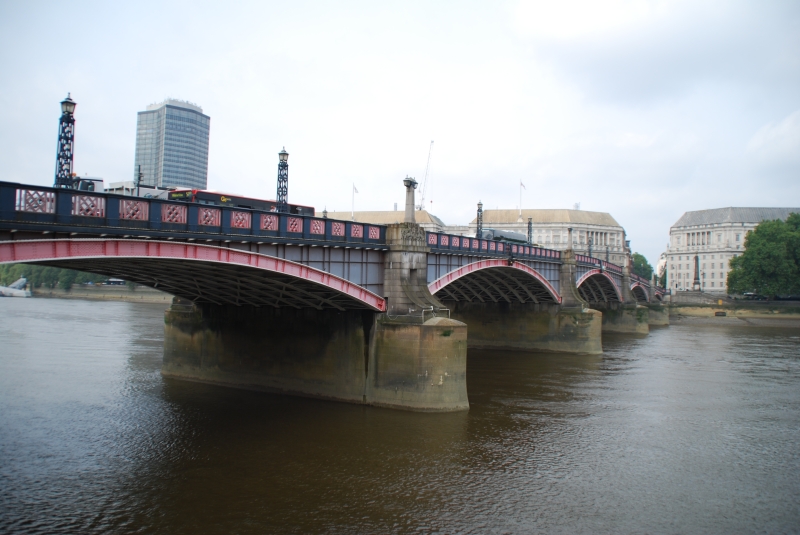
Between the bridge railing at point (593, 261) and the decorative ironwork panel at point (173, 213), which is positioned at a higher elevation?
the bridge railing at point (593, 261)

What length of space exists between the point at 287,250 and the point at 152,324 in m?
45.2

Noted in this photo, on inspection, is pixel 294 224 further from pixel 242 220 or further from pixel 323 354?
pixel 323 354

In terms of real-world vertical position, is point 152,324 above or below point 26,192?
below

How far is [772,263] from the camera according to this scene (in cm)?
8712

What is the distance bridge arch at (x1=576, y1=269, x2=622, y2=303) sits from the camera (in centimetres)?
6366

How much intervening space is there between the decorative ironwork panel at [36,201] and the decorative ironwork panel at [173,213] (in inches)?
121

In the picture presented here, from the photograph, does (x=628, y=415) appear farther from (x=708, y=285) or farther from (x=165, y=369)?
(x=708, y=285)

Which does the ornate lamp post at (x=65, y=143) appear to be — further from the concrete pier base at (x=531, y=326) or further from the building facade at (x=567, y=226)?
the building facade at (x=567, y=226)

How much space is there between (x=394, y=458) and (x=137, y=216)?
33.2 feet

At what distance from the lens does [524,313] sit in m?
49.9

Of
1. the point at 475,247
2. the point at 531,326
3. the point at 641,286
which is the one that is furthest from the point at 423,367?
the point at 641,286

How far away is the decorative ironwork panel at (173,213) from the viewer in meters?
17.5

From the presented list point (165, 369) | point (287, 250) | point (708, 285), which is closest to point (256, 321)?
point (165, 369)

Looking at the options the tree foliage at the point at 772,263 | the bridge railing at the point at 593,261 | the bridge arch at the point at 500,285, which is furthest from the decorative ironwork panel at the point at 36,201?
the tree foliage at the point at 772,263
